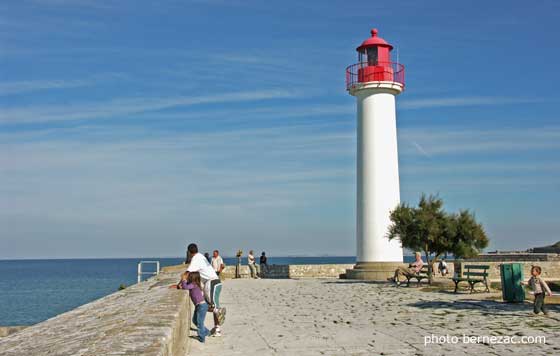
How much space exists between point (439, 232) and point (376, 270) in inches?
193

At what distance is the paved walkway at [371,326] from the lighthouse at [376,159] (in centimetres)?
954

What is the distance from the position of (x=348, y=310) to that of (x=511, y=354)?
636 cm

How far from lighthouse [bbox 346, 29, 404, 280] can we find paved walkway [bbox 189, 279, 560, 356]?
9544mm

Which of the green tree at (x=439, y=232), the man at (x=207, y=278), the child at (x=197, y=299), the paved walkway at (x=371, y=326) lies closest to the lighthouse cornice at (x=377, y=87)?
the green tree at (x=439, y=232)

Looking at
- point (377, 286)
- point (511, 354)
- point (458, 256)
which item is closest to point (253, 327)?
point (511, 354)

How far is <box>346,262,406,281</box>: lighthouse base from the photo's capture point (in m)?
27.6

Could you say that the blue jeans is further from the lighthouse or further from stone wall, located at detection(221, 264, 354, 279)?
stone wall, located at detection(221, 264, 354, 279)

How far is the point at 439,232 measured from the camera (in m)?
23.7

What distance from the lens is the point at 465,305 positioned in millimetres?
15172

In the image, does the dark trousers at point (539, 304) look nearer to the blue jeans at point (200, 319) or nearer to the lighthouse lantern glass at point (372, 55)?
the blue jeans at point (200, 319)

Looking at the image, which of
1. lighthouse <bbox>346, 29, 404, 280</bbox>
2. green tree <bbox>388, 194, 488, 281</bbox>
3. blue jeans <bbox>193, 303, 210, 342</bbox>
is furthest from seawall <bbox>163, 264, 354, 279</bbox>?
blue jeans <bbox>193, 303, 210, 342</bbox>

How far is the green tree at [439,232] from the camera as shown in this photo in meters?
23.6

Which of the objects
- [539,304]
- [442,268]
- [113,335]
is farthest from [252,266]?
[113,335]

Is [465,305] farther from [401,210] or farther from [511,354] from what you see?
[401,210]
